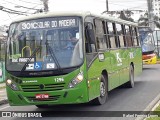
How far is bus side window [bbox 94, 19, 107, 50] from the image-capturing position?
35.4 feet

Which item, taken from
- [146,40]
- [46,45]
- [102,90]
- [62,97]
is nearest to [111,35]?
[102,90]

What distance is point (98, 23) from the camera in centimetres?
1110

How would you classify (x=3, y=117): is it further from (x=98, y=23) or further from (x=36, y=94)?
(x=98, y=23)

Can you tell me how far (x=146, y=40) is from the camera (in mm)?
27281

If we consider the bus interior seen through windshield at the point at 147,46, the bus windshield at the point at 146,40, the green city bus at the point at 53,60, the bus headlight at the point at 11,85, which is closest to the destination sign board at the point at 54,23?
the green city bus at the point at 53,60

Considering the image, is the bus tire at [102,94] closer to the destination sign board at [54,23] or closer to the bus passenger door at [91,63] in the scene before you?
the bus passenger door at [91,63]

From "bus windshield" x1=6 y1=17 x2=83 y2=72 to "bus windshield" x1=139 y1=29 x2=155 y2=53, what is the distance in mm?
18065

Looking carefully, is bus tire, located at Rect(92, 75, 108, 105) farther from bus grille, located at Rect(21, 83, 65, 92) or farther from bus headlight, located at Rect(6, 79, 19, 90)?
bus headlight, located at Rect(6, 79, 19, 90)

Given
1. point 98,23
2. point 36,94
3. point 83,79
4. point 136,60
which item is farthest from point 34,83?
point 136,60

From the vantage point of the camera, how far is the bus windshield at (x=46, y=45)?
921cm

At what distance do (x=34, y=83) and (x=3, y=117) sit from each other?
1523 mm

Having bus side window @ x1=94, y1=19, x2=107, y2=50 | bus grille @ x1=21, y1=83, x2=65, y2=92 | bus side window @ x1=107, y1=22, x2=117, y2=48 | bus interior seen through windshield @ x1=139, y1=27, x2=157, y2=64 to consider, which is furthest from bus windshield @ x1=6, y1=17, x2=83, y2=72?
bus interior seen through windshield @ x1=139, y1=27, x2=157, y2=64

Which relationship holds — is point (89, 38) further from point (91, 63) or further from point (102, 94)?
point (102, 94)

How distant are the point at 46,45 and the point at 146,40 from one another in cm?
1878
